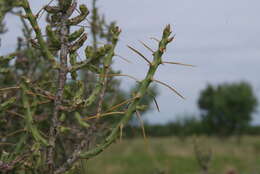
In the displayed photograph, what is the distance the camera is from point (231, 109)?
6272 cm

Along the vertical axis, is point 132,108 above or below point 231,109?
below

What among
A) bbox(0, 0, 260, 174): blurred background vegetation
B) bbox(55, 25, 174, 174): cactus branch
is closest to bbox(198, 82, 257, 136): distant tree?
bbox(0, 0, 260, 174): blurred background vegetation

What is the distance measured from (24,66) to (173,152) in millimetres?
32049

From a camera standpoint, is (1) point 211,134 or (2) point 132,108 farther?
(1) point 211,134

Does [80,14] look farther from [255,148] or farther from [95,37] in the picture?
[255,148]

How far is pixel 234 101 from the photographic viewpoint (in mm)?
62719

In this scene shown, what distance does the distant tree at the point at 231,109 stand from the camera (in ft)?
205

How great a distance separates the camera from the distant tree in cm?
6247

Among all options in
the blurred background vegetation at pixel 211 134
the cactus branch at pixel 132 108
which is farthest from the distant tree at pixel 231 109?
the cactus branch at pixel 132 108

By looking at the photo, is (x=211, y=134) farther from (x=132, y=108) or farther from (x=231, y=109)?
(x=132, y=108)

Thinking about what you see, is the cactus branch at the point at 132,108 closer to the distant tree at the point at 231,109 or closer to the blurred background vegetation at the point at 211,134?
the blurred background vegetation at the point at 211,134

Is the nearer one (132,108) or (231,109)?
(132,108)

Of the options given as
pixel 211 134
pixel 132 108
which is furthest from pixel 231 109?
pixel 132 108

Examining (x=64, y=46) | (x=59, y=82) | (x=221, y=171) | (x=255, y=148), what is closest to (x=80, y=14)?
(x=64, y=46)
